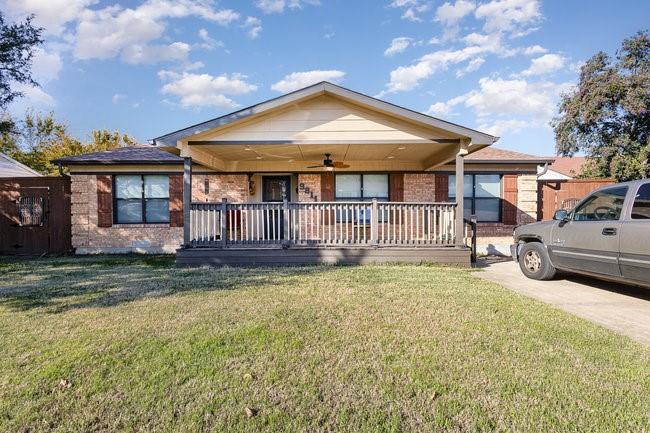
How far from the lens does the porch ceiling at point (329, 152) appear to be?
8.59 m

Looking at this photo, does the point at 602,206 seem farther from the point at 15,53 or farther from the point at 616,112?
the point at 616,112

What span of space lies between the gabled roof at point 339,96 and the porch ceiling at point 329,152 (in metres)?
0.48

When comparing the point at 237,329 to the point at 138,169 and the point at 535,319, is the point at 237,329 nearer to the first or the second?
the point at 535,319

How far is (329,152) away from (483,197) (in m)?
5.23

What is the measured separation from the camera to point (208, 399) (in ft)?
8.43

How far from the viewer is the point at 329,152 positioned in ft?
32.7

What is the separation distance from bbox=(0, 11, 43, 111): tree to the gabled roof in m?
6.85

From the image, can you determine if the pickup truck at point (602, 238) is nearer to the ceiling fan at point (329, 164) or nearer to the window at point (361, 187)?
the window at point (361, 187)

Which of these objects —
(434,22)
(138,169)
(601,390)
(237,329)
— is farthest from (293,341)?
(434,22)

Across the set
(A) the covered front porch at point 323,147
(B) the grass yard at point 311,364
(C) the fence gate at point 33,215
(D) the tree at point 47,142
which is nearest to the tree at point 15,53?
(C) the fence gate at point 33,215

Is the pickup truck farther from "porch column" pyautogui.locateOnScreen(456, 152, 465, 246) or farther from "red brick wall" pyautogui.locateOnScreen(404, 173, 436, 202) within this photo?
"red brick wall" pyautogui.locateOnScreen(404, 173, 436, 202)

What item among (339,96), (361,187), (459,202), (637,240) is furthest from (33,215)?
(637,240)

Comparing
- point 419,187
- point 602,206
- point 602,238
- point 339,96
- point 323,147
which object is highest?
point 339,96

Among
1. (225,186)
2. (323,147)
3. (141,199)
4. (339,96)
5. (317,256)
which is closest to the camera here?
(339,96)
